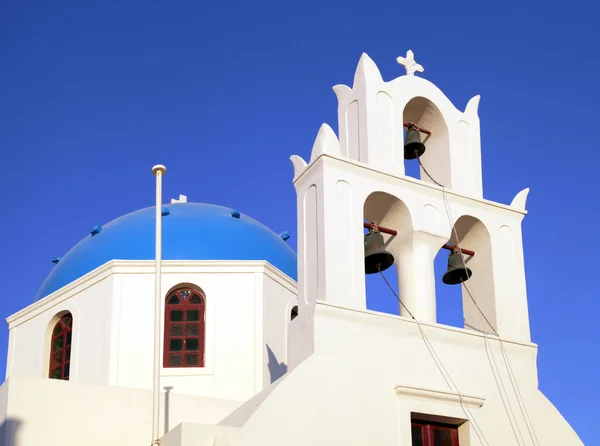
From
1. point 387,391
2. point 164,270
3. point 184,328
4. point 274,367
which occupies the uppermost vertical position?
point 164,270

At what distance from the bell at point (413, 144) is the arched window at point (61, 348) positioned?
6.53 m

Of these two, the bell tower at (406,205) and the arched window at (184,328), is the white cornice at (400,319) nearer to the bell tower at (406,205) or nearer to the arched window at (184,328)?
the bell tower at (406,205)

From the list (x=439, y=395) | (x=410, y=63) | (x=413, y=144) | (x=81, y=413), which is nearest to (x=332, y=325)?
(x=439, y=395)

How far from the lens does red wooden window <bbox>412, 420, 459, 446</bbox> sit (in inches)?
468

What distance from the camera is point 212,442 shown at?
1030cm

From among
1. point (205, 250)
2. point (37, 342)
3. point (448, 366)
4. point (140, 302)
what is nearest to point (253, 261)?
point (205, 250)

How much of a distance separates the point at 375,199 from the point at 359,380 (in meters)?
2.60

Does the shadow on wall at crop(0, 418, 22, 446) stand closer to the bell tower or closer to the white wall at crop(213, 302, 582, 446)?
the white wall at crop(213, 302, 582, 446)

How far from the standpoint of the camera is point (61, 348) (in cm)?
1697

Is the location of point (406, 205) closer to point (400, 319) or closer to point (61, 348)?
point (400, 319)

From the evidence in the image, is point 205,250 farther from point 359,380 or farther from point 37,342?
point 359,380

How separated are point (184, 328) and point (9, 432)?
4.09 m

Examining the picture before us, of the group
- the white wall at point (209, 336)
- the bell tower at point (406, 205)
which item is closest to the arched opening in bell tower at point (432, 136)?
the bell tower at point (406, 205)

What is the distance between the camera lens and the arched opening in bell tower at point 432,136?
45.5 feet
